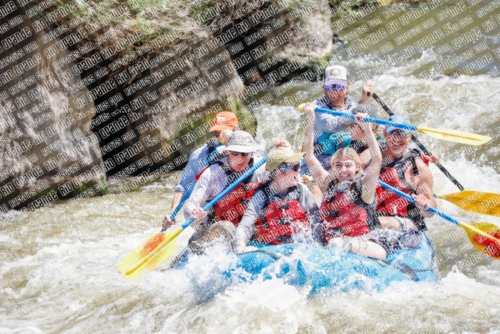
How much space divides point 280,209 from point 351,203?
0.51 metres

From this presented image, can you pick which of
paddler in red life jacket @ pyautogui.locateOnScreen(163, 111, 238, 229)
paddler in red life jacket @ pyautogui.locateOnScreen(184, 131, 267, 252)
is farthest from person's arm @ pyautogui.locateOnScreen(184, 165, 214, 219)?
paddler in red life jacket @ pyautogui.locateOnScreen(163, 111, 238, 229)

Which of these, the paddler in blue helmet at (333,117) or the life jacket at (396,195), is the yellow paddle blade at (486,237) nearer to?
the life jacket at (396,195)

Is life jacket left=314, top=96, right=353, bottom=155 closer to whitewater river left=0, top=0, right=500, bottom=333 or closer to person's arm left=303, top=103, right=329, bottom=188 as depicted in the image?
person's arm left=303, top=103, right=329, bottom=188

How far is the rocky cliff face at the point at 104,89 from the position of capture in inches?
265

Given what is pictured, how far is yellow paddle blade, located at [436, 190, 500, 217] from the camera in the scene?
540cm

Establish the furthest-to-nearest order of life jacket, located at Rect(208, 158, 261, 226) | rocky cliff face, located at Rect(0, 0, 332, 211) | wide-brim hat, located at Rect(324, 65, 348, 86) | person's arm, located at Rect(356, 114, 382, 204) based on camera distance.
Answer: rocky cliff face, located at Rect(0, 0, 332, 211), wide-brim hat, located at Rect(324, 65, 348, 86), life jacket, located at Rect(208, 158, 261, 226), person's arm, located at Rect(356, 114, 382, 204)

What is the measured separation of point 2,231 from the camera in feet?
21.7

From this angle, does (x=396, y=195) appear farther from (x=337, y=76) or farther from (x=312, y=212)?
(x=337, y=76)

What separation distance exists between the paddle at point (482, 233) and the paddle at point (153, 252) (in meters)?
1.18

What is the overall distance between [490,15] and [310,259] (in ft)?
32.9

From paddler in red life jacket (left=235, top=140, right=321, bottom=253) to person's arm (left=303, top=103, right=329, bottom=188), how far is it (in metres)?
0.14

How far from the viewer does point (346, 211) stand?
4.57 metres

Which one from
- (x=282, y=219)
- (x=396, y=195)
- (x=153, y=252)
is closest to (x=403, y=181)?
(x=396, y=195)

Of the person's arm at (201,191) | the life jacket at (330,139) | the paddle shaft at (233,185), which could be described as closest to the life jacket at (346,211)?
the paddle shaft at (233,185)
